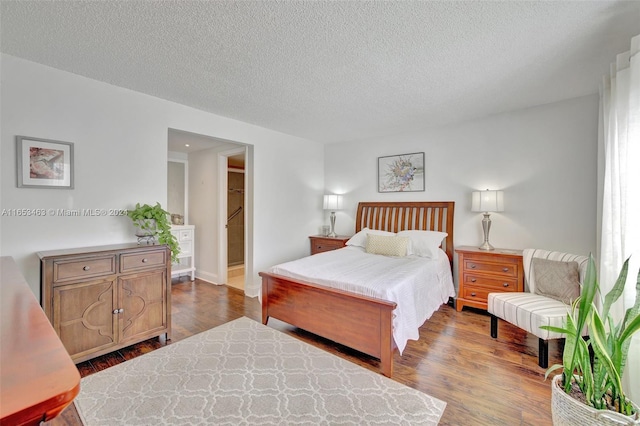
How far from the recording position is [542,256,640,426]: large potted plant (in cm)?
130

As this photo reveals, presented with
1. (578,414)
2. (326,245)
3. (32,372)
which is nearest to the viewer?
(32,372)

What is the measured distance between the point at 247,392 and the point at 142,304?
4.36ft

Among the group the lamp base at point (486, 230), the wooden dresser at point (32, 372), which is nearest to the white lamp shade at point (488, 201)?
the lamp base at point (486, 230)

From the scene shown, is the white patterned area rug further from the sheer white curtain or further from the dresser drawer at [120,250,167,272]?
the sheer white curtain

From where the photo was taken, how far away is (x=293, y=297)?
9.25ft

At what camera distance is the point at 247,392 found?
6.57ft

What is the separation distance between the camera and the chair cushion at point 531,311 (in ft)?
7.38

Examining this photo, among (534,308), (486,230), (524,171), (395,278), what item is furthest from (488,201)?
(395,278)

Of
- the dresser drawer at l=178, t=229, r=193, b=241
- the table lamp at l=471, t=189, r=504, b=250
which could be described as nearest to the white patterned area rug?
the table lamp at l=471, t=189, r=504, b=250

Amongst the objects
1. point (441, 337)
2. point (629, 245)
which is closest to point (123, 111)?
point (441, 337)

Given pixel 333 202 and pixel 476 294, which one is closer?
pixel 476 294

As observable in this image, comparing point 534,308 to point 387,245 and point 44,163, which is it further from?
point 44,163

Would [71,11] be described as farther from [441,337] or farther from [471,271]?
[471,271]

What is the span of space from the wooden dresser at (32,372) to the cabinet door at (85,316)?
1641 mm
